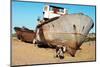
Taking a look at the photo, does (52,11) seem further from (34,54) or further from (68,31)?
(34,54)

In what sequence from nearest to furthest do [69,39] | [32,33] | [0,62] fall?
[0,62] < [32,33] < [69,39]

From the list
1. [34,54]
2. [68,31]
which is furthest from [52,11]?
[34,54]

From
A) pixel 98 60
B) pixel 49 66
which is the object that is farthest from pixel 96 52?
pixel 49 66

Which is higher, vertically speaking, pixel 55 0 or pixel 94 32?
pixel 55 0

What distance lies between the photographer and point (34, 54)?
243cm

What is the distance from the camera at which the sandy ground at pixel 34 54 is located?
2.35 m

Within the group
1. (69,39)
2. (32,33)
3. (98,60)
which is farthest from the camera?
(98,60)

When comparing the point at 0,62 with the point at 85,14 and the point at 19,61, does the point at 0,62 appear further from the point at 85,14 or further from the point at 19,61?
the point at 85,14

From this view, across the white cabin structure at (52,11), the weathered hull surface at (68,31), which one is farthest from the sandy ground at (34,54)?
the white cabin structure at (52,11)

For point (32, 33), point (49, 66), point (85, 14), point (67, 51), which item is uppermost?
point (85, 14)

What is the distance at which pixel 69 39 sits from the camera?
2.60 m

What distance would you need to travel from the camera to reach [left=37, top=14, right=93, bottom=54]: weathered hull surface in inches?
98.6

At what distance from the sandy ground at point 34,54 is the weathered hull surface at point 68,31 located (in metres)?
0.09

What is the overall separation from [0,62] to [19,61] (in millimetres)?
205
